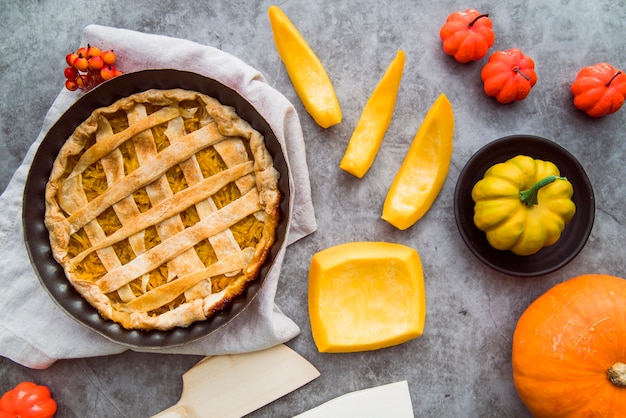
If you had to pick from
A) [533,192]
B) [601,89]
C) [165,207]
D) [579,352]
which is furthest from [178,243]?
[601,89]

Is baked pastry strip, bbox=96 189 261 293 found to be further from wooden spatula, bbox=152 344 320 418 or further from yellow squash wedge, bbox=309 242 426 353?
wooden spatula, bbox=152 344 320 418

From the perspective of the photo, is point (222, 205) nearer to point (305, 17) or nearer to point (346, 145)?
point (346, 145)

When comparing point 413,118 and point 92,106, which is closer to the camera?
point 92,106

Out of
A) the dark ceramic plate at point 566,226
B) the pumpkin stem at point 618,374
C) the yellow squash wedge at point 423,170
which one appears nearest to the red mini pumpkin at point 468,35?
→ the yellow squash wedge at point 423,170

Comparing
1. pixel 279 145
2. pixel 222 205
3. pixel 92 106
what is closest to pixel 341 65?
pixel 279 145

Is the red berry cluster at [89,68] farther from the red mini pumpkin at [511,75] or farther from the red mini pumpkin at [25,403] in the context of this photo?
the red mini pumpkin at [511,75]

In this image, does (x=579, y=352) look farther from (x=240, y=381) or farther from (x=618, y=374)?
(x=240, y=381)
